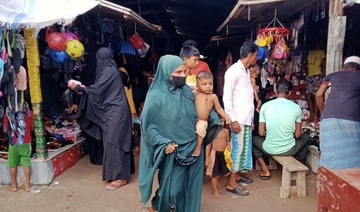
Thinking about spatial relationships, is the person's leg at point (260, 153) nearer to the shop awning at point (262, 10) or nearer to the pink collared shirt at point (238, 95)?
the pink collared shirt at point (238, 95)

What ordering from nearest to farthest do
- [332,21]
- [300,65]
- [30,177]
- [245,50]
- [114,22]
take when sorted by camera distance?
1. [332,21]
2. [245,50]
3. [30,177]
4. [114,22]
5. [300,65]

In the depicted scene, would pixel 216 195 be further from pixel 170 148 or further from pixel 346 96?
pixel 346 96

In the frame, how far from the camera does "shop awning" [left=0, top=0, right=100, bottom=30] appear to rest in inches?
143

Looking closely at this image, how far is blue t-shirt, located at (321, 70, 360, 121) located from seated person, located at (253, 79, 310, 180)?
38.7 inches

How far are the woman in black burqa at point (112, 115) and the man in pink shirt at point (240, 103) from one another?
1.44 meters

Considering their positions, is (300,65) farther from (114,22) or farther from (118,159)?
(118,159)

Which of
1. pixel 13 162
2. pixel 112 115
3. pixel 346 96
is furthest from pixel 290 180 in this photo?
pixel 13 162

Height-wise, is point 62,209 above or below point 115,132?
below

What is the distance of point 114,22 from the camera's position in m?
5.50

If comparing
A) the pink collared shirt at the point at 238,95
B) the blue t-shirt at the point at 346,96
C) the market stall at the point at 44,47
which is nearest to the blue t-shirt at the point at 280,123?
the pink collared shirt at the point at 238,95

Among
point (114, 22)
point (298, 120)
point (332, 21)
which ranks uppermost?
point (114, 22)

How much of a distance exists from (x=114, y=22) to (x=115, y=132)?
89.4 inches

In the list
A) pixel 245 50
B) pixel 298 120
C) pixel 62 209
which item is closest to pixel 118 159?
pixel 62 209

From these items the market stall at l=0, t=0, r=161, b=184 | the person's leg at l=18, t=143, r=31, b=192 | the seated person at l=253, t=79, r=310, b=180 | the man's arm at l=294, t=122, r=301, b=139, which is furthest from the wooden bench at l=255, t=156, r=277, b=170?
the person's leg at l=18, t=143, r=31, b=192
